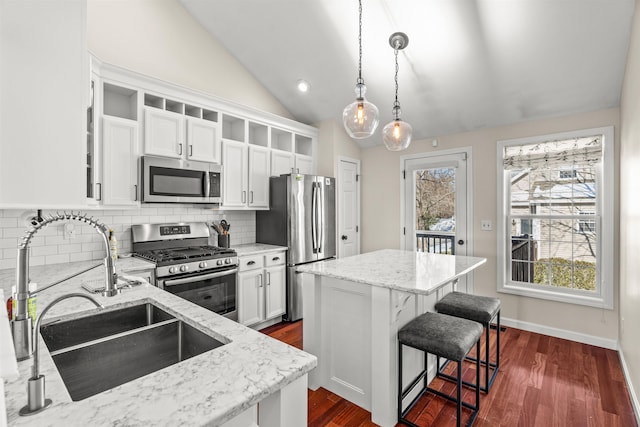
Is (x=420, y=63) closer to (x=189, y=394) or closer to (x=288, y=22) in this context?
(x=288, y=22)

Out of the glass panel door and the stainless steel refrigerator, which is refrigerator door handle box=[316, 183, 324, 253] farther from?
the glass panel door

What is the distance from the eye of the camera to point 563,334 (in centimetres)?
327

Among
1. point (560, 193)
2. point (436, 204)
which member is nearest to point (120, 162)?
point (436, 204)

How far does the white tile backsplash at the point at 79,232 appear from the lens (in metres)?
2.42

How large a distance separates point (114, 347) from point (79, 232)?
2037 millimetres

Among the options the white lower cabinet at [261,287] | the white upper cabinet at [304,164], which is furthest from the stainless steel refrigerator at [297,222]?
the white upper cabinet at [304,164]

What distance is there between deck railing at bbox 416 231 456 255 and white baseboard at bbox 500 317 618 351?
3.32 feet

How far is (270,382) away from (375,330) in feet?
4.26

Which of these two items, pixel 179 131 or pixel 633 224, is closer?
pixel 633 224

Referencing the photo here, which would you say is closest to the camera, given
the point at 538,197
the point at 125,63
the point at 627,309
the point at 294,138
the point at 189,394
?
the point at 189,394

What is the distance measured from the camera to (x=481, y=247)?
3770 millimetres

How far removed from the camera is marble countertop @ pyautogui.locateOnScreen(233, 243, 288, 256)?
3356 millimetres

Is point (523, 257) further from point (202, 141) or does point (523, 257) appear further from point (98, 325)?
point (98, 325)

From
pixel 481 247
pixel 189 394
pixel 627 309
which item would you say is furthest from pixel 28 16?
pixel 481 247
